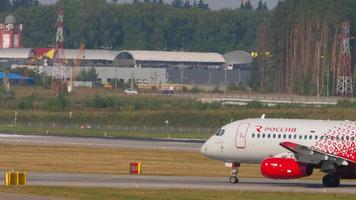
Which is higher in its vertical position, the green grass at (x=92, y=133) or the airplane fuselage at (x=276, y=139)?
the airplane fuselage at (x=276, y=139)

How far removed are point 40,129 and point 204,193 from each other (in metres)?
77.9

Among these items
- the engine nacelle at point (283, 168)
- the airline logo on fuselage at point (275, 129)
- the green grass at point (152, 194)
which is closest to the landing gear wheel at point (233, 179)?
the airline logo on fuselage at point (275, 129)

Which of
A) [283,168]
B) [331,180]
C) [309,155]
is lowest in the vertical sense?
[331,180]

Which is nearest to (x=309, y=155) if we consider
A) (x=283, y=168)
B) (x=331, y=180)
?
(x=283, y=168)

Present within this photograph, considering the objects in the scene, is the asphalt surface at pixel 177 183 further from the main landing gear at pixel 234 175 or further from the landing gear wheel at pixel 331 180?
the landing gear wheel at pixel 331 180

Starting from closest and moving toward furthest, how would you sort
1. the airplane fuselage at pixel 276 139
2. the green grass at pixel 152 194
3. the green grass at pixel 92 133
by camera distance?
1. the green grass at pixel 152 194
2. the airplane fuselage at pixel 276 139
3. the green grass at pixel 92 133

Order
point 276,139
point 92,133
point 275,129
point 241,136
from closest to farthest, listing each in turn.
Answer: point 276,139 → point 275,129 → point 241,136 → point 92,133

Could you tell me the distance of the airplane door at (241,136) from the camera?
67.4 meters

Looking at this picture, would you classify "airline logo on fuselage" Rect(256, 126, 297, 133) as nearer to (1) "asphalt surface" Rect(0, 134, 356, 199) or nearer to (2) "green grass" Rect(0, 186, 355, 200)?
(1) "asphalt surface" Rect(0, 134, 356, 199)

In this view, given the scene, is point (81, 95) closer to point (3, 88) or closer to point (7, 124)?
point (3, 88)

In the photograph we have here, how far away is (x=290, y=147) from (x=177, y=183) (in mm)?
6409

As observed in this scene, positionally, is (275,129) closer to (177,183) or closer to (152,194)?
(177,183)

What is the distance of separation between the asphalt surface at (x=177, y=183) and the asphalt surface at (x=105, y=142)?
32.0 metres

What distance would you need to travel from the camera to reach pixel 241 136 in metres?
67.5
